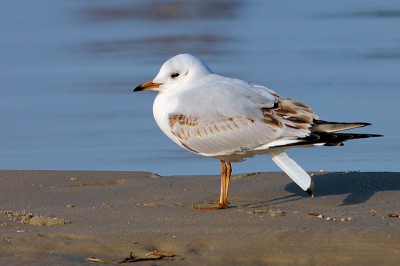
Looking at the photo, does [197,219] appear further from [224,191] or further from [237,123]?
[237,123]

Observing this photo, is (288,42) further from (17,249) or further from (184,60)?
(17,249)

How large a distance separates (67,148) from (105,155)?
576 millimetres

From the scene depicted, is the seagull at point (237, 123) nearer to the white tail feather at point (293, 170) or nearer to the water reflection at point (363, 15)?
the white tail feather at point (293, 170)

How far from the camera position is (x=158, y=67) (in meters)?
12.5

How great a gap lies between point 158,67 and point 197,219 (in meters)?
7.24

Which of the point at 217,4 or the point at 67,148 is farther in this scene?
the point at 217,4

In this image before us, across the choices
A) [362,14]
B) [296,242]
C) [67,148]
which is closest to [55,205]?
[296,242]

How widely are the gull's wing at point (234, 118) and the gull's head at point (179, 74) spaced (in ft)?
1.19

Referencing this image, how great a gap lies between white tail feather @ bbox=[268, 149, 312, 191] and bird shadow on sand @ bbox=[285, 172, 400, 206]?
549mm

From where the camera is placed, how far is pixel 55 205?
240 inches

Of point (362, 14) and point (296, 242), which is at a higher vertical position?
point (362, 14)

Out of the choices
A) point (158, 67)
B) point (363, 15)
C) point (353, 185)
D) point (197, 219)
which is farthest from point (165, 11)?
point (197, 219)

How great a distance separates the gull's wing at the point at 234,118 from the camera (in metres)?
6.05

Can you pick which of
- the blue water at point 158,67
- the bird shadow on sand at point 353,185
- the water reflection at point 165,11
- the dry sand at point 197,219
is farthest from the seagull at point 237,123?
the water reflection at point 165,11
